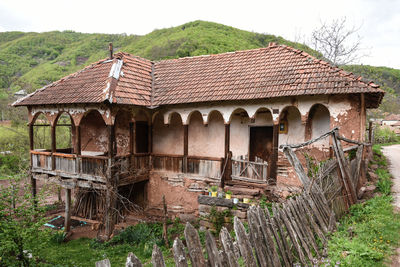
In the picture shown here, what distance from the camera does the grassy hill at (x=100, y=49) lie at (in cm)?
3522

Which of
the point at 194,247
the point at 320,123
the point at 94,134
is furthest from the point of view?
the point at 94,134

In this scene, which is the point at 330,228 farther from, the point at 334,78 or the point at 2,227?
the point at 2,227

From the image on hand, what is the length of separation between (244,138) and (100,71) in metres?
6.89

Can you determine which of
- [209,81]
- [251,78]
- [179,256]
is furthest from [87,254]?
[251,78]

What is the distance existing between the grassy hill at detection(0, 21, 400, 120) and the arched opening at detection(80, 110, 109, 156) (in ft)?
57.9

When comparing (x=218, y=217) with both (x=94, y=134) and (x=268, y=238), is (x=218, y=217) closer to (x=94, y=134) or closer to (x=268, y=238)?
(x=268, y=238)

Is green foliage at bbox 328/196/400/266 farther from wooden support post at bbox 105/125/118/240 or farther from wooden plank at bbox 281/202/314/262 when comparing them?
wooden support post at bbox 105/125/118/240

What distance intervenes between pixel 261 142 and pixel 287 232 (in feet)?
24.8

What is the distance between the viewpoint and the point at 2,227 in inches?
209

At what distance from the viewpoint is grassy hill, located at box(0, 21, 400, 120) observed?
116 ft

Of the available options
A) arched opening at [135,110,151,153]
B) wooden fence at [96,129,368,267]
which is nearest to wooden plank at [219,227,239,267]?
wooden fence at [96,129,368,267]

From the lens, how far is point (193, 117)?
12.0 m

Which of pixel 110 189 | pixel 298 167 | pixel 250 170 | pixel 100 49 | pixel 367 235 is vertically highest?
pixel 100 49

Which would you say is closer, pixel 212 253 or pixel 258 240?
pixel 212 253
